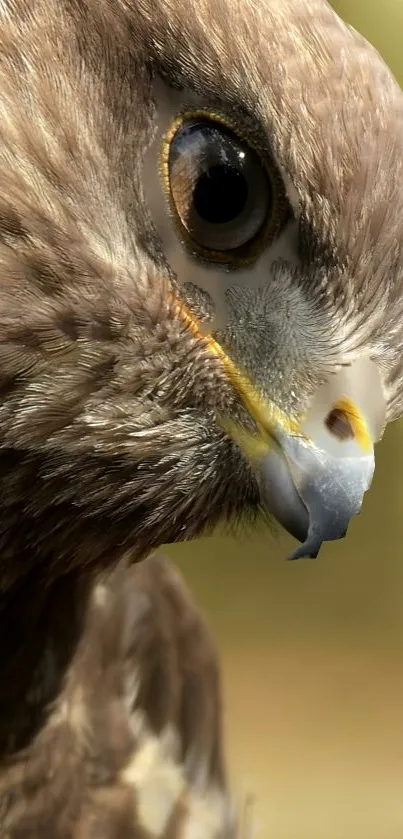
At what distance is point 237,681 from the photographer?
1722mm

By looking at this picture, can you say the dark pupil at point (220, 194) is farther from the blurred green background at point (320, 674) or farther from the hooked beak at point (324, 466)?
the blurred green background at point (320, 674)

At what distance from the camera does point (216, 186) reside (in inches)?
20.9

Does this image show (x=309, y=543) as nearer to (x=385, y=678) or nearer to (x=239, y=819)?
(x=239, y=819)

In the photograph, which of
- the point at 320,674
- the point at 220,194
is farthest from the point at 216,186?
the point at 320,674

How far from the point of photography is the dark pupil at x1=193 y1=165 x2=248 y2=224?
1.73ft

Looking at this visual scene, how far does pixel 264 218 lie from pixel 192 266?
1.8 inches

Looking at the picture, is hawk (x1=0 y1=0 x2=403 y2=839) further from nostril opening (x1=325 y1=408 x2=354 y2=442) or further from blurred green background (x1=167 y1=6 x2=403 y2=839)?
blurred green background (x1=167 y1=6 x2=403 y2=839)

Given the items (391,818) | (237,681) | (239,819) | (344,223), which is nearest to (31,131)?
(344,223)

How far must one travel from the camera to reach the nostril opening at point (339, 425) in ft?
1.80

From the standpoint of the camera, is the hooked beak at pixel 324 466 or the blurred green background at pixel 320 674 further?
the blurred green background at pixel 320 674

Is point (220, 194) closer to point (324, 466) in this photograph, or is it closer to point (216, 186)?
point (216, 186)

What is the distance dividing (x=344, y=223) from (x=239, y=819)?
0.73 meters

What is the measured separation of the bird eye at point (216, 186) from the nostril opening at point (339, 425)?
0.34 ft

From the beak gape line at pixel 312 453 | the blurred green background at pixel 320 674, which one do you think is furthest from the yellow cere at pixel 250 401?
the blurred green background at pixel 320 674
